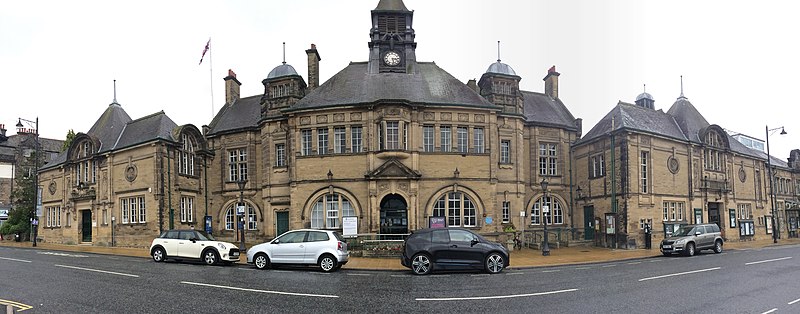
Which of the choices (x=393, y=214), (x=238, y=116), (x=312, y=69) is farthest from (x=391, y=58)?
(x=238, y=116)

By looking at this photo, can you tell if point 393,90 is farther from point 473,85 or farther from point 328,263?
point 328,263

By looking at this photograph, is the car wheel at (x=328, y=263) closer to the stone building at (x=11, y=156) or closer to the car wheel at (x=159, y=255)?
the car wheel at (x=159, y=255)

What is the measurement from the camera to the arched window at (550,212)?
32906mm

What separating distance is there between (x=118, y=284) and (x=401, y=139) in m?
15.9

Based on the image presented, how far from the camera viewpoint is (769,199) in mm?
42656

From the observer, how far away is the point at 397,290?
13.1m

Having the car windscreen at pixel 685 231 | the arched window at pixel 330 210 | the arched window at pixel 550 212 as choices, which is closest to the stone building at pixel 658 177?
the arched window at pixel 550 212

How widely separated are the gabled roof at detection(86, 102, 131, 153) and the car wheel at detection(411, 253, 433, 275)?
24893 millimetres

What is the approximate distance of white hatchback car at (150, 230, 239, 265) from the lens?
2017 centimetres

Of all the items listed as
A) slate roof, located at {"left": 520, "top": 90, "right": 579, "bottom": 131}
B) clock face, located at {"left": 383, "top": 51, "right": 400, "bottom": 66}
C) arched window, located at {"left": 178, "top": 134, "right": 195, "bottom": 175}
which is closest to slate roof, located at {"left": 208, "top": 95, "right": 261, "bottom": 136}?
arched window, located at {"left": 178, "top": 134, "right": 195, "bottom": 175}

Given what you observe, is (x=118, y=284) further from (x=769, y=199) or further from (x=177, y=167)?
(x=769, y=199)

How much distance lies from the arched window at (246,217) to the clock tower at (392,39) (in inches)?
472

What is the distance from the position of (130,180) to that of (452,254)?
23.1m

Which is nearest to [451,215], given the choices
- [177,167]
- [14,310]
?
[177,167]
